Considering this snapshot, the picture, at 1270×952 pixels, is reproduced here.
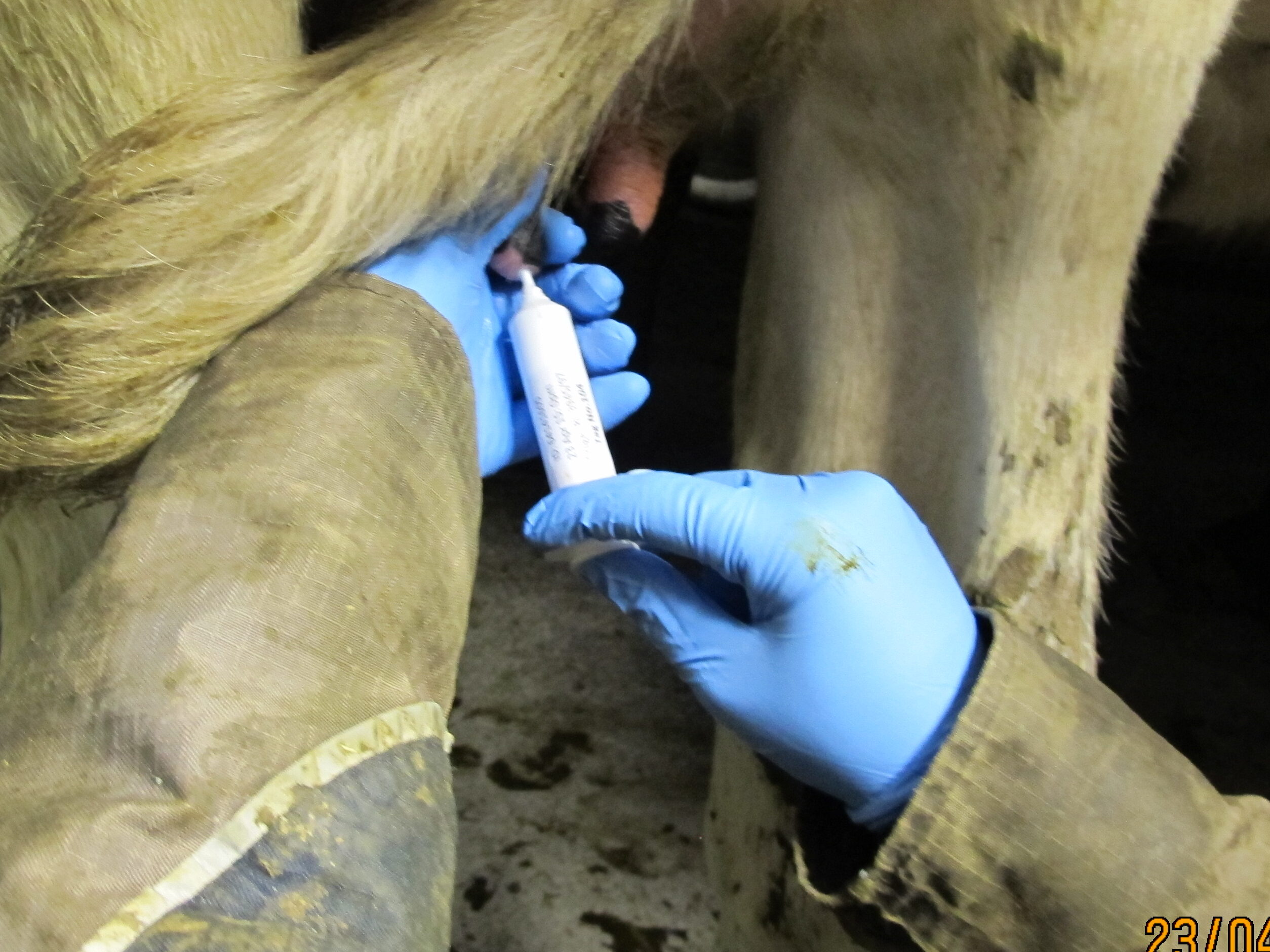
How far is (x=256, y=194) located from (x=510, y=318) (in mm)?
178

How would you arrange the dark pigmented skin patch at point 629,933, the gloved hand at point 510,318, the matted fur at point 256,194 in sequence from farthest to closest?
the dark pigmented skin patch at point 629,933
the gloved hand at point 510,318
the matted fur at point 256,194

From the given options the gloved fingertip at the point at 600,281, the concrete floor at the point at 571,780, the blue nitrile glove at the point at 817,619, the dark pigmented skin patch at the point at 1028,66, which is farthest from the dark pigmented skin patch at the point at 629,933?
the dark pigmented skin patch at the point at 1028,66

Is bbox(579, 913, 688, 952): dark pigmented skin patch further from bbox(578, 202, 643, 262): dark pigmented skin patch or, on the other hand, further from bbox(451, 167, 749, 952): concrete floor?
bbox(578, 202, 643, 262): dark pigmented skin patch

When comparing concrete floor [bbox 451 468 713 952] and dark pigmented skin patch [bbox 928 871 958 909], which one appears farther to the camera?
concrete floor [bbox 451 468 713 952]

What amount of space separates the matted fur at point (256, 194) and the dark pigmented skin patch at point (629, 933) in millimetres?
648

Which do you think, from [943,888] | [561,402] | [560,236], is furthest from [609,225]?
[943,888]

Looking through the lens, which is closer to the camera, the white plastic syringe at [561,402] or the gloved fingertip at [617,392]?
the white plastic syringe at [561,402]

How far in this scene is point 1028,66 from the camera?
51 centimetres
